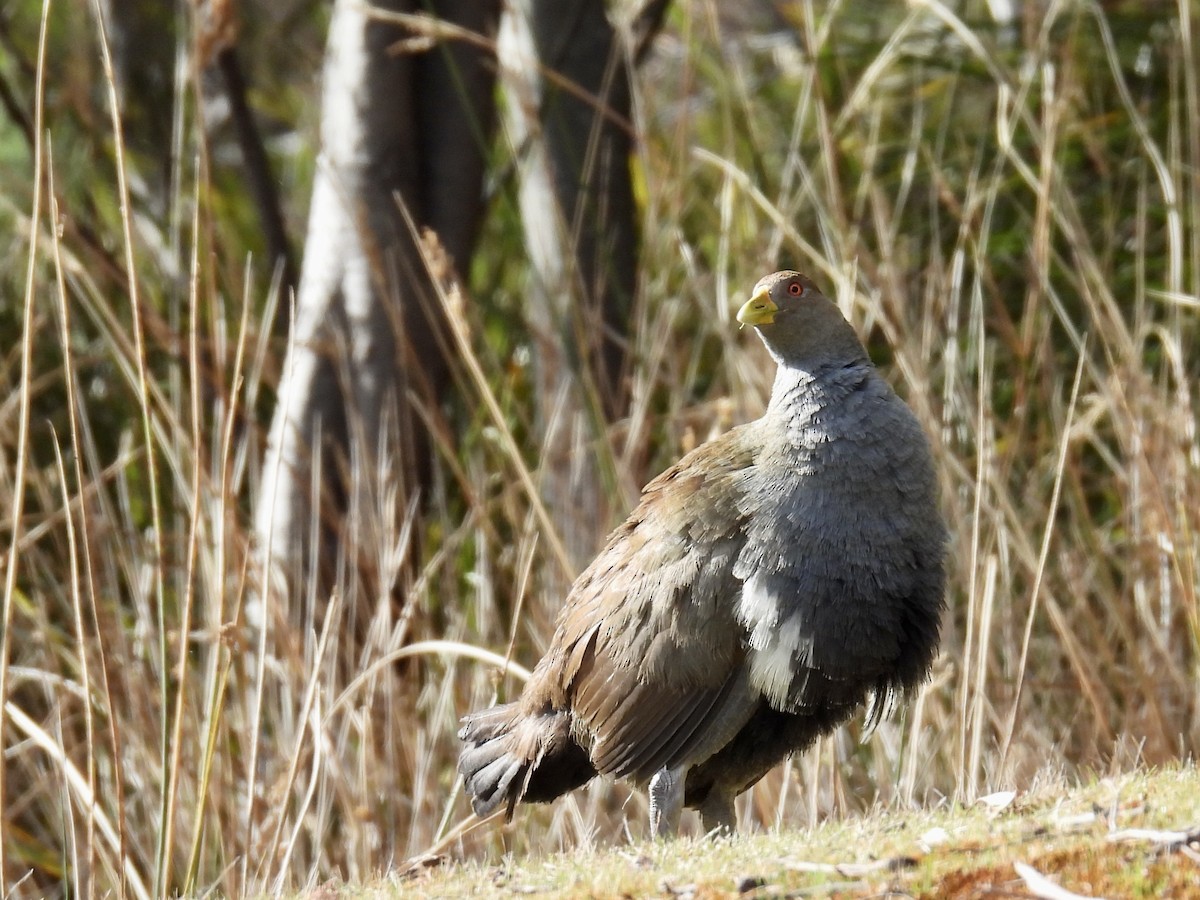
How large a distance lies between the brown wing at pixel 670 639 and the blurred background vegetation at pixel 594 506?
1.14ft

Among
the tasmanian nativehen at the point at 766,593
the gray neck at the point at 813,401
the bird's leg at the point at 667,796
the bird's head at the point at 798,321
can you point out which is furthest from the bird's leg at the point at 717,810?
the bird's head at the point at 798,321

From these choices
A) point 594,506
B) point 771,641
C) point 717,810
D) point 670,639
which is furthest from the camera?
point 594,506

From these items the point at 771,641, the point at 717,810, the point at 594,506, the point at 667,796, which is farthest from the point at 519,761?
the point at 594,506

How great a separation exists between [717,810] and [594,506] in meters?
1.27

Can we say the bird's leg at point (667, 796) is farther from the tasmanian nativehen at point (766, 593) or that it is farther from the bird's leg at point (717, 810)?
the bird's leg at point (717, 810)

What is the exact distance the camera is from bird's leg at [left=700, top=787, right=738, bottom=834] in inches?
138

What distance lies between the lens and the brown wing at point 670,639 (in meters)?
3.20

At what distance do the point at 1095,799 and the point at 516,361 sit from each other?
152 inches

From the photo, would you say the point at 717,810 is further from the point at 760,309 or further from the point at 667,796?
the point at 760,309

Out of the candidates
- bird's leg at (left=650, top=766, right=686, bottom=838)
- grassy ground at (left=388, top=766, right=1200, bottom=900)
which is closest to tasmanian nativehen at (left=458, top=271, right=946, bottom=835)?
bird's leg at (left=650, top=766, right=686, bottom=838)

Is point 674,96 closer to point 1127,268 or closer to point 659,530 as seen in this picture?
point 1127,268

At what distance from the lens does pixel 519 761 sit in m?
3.42

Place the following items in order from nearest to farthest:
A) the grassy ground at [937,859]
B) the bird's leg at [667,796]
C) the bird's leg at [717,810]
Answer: the grassy ground at [937,859] < the bird's leg at [667,796] < the bird's leg at [717,810]

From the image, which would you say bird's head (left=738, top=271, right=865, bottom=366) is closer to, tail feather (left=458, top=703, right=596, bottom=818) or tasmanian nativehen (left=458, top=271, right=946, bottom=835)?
tasmanian nativehen (left=458, top=271, right=946, bottom=835)
